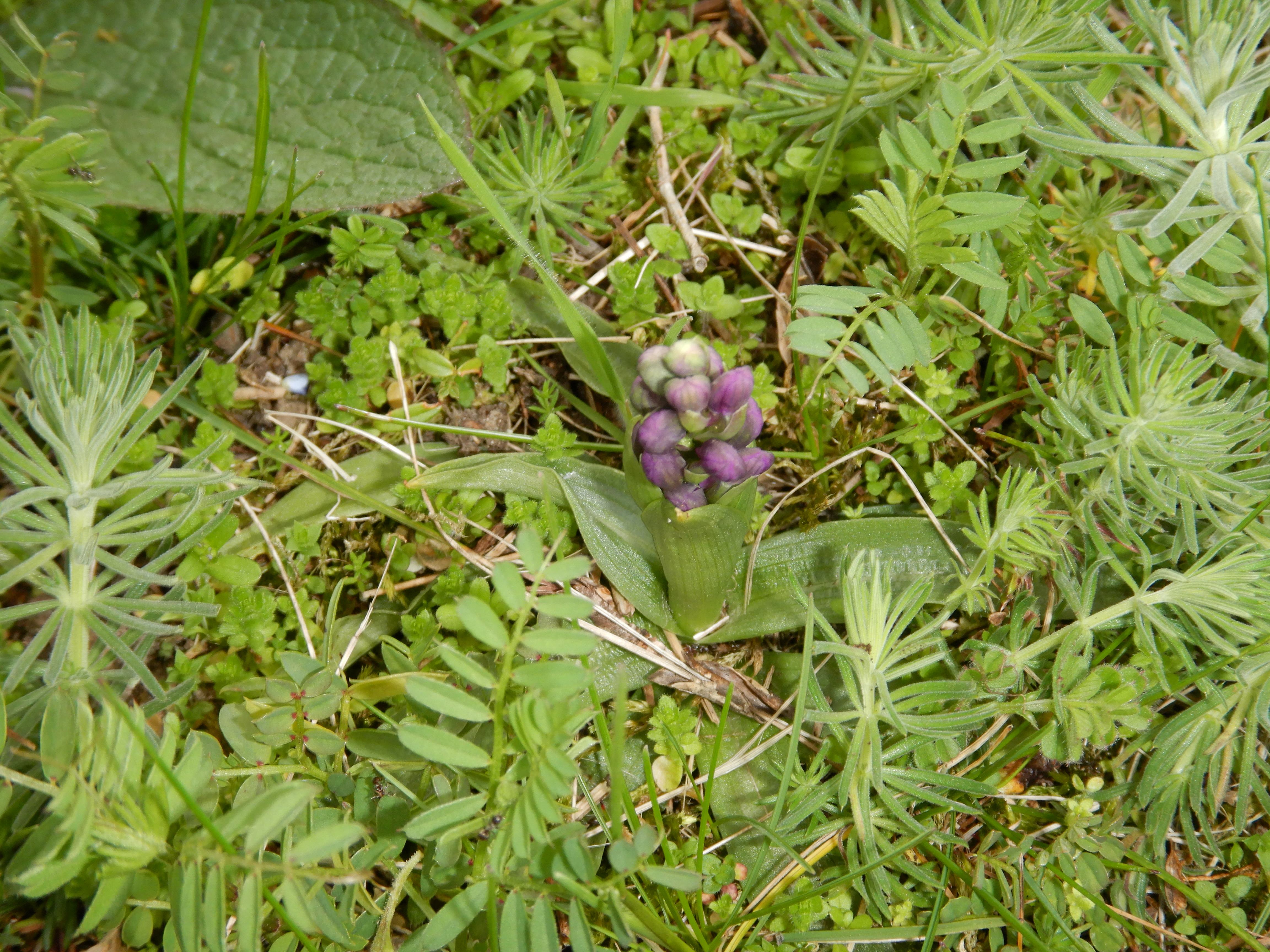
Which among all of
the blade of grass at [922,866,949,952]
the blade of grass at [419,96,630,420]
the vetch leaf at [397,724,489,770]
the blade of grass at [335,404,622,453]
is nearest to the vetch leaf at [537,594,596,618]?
the vetch leaf at [397,724,489,770]

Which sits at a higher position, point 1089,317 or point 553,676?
point 1089,317

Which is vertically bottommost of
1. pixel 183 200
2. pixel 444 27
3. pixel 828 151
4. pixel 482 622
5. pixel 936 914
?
pixel 936 914

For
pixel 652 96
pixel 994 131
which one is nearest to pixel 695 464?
pixel 994 131

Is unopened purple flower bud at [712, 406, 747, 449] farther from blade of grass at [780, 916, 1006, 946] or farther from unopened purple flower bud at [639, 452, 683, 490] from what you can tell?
blade of grass at [780, 916, 1006, 946]

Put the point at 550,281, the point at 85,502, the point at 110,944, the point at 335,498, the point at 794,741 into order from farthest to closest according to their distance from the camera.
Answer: the point at 335,498 → the point at 550,281 → the point at 110,944 → the point at 794,741 → the point at 85,502

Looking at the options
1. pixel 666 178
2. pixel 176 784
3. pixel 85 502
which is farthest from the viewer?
pixel 666 178

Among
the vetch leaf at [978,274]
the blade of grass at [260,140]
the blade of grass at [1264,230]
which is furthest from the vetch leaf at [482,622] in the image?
the blade of grass at [1264,230]

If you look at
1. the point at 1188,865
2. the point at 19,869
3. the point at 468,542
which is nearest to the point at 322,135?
the point at 468,542

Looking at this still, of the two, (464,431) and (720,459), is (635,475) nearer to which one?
(720,459)
